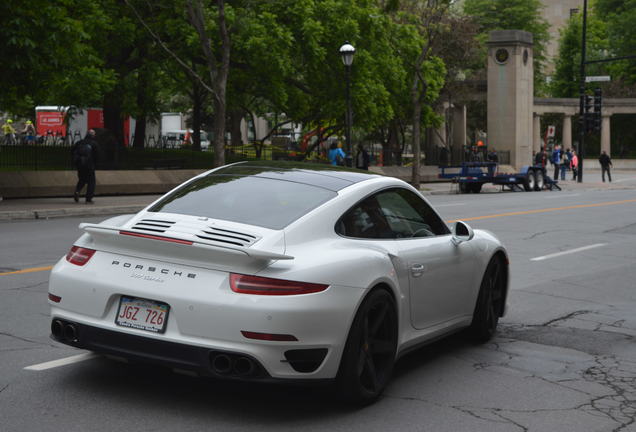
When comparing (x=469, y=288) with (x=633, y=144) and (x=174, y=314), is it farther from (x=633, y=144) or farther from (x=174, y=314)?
(x=633, y=144)

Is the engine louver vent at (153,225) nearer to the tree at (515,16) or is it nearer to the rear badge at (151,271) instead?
the rear badge at (151,271)

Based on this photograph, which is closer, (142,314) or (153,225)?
(142,314)

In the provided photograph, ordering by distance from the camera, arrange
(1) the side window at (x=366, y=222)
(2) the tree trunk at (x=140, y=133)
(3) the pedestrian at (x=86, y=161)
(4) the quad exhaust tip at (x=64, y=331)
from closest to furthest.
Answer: (4) the quad exhaust tip at (x=64, y=331) < (1) the side window at (x=366, y=222) < (3) the pedestrian at (x=86, y=161) < (2) the tree trunk at (x=140, y=133)

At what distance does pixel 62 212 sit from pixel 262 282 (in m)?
17.2

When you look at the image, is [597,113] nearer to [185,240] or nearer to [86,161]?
[86,161]

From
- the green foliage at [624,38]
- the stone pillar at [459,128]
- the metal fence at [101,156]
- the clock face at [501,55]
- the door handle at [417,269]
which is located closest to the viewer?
the door handle at [417,269]

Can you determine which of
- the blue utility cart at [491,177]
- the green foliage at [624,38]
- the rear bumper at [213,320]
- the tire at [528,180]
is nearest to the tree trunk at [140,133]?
the blue utility cart at [491,177]

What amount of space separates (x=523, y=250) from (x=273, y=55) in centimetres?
1760

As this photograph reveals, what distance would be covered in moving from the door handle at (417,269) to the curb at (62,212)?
15.8 meters

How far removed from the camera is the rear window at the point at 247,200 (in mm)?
5602

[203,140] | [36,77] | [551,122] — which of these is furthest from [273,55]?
[203,140]

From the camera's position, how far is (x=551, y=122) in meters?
85.1

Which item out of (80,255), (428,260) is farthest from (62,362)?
(428,260)

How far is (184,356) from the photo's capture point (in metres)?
4.96
